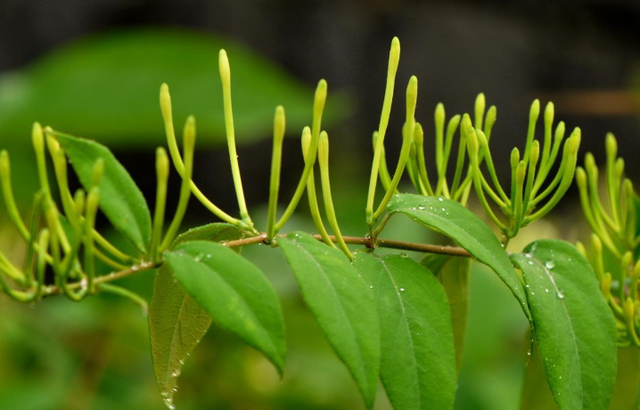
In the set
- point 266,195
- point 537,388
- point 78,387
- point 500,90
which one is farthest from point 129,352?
point 500,90

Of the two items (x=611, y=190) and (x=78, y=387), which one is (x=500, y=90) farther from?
(x=611, y=190)

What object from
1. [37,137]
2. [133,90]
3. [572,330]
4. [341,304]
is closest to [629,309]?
[572,330]

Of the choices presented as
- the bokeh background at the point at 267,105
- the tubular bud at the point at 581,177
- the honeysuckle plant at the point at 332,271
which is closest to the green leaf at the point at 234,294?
the honeysuckle plant at the point at 332,271

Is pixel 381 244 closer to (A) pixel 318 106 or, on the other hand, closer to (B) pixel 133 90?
(A) pixel 318 106

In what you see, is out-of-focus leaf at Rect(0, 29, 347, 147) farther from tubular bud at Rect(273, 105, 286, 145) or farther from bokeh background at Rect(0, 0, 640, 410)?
tubular bud at Rect(273, 105, 286, 145)

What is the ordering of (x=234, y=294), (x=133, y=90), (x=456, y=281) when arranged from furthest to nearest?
(x=133, y=90)
(x=456, y=281)
(x=234, y=294)

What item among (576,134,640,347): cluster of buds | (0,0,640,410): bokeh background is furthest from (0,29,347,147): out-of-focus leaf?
(576,134,640,347): cluster of buds

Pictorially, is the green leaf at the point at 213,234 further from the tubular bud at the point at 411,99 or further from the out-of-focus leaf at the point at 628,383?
the out-of-focus leaf at the point at 628,383
